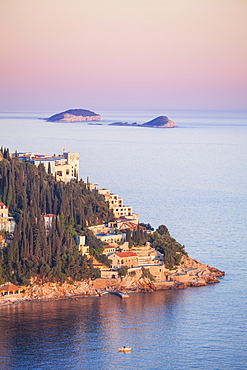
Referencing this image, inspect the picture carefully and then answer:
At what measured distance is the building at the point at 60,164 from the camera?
34875 millimetres

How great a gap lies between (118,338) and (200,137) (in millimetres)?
73560

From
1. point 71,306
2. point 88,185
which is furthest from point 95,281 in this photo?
point 88,185

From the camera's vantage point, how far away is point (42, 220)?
2770 centimetres

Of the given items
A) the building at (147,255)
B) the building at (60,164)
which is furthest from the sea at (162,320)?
the building at (60,164)

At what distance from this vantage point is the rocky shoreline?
25.2m

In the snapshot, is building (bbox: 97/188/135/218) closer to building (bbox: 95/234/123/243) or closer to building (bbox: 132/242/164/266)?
building (bbox: 95/234/123/243)

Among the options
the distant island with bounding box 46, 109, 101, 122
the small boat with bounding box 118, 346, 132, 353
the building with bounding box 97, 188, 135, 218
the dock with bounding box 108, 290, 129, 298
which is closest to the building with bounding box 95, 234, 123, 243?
the dock with bounding box 108, 290, 129, 298

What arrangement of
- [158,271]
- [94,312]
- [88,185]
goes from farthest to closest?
1. [88,185]
2. [158,271]
3. [94,312]

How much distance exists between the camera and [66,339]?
851 inches

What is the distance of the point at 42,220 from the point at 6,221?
1298 millimetres

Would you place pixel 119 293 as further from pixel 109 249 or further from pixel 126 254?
pixel 109 249

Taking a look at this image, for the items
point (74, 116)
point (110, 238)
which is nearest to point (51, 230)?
point (110, 238)

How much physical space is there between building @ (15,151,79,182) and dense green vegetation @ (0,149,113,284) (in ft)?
3.88

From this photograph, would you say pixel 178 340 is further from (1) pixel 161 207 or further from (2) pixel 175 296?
(1) pixel 161 207
